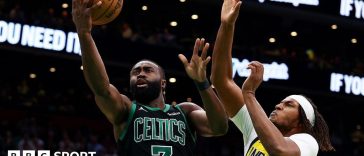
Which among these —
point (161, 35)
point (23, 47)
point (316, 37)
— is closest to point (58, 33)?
point (23, 47)

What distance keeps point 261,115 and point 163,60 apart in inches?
596

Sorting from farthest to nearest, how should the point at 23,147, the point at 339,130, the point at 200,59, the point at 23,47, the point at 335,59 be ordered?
the point at 339,130, the point at 335,59, the point at 23,47, the point at 23,147, the point at 200,59

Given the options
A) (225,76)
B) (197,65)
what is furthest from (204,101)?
(225,76)

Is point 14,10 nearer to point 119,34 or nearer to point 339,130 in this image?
point 119,34

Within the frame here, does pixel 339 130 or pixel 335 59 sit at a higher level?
pixel 335 59

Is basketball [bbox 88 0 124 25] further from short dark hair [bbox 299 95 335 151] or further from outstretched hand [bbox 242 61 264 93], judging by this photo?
short dark hair [bbox 299 95 335 151]

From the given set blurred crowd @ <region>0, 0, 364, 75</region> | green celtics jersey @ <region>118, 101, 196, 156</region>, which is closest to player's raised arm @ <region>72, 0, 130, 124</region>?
green celtics jersey @ <region>118, 101, 196, 156</region>

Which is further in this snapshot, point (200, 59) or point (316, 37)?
point (316, 37)

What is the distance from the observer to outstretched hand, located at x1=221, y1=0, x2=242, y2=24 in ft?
17.5

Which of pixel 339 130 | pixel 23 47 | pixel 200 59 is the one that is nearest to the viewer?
pixel 200 59

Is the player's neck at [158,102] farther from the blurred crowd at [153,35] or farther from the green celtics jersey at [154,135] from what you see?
the blurred crowd at [153,35]

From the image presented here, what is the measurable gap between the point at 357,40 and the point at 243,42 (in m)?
4.29

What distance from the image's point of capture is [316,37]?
81.5 feet

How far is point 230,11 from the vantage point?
211 inches
